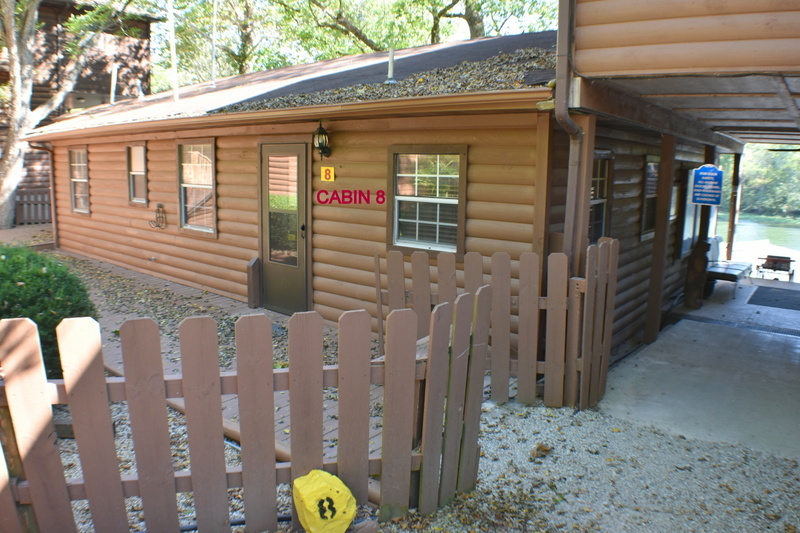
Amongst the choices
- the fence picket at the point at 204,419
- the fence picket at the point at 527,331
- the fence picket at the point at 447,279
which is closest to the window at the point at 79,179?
the fence picket at the point at 447,279

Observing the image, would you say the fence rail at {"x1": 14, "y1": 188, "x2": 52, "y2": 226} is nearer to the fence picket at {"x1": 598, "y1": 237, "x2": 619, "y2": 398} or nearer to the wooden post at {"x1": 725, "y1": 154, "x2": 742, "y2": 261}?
the fence picket at {"x1": 598, "y1": 237, "x2": 619, "y2": 398}

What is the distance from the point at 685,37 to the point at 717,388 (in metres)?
3.21

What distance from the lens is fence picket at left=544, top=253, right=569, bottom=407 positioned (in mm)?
4848

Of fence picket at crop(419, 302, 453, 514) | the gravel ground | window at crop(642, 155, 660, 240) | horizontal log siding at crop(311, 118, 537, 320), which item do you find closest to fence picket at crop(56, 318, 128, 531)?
the gravel ground

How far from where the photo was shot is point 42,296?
4891 millimetres

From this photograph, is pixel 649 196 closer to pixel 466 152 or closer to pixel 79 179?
pixel 466 152

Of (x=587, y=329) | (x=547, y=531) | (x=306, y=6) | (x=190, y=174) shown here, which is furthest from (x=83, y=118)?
(x=306, y=6)

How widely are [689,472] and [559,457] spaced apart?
800 millimetres

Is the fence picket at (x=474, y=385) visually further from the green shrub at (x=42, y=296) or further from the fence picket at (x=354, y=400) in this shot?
the green shrub at (x=42, y=296)

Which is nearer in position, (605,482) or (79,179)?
(605,482)

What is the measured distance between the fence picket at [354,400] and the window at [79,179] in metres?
11.8

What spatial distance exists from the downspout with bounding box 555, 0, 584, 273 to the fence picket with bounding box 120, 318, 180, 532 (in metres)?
3.63

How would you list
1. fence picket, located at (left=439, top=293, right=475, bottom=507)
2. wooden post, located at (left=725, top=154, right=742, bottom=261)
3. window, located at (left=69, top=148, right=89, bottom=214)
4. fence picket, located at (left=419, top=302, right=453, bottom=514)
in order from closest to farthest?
fence picket, located at (left=419, top=302, right=453, bottom=514)
fence picket, located at (left=439, top=293, right=475, bottom=507)
wooden post, located at (left=725, top=154, right=742, bottom=261)
window, located at (left=69, top=148, right=89, bottom=214)

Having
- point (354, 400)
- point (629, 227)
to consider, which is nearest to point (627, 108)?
point (629, 227)
